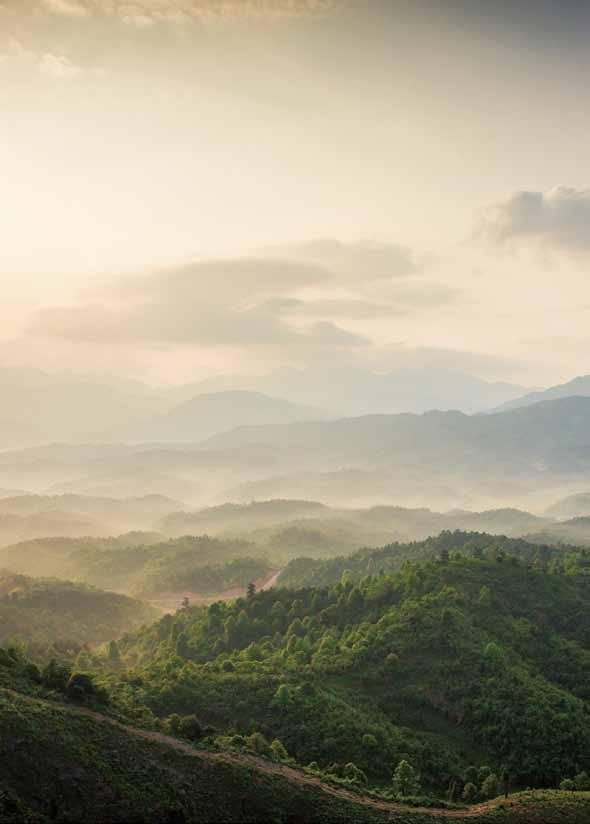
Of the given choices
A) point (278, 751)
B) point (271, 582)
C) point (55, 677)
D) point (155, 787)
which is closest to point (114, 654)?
point (278, 751)

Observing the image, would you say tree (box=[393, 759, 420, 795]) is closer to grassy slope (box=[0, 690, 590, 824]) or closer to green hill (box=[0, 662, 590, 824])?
green hill (box=[0, 662, 590, 824])

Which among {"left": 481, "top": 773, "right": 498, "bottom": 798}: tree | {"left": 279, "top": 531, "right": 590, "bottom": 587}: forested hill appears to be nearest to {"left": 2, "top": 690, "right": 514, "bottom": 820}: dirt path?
{"left": 481, "top": 773, "right": 498, "bottom": 798}: tree

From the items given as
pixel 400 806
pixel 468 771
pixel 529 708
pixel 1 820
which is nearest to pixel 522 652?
pixel 529 708

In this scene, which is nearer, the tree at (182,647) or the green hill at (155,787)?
the green hill at (155,787)

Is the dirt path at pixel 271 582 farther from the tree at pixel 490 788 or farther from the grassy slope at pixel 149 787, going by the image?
the grassy slope at pixel 149 787

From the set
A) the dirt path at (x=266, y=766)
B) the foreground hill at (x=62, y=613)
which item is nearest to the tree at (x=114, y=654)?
the foreground hill at (x=62, y=613)

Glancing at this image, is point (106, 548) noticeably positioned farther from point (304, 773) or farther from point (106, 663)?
point (304, 773)
